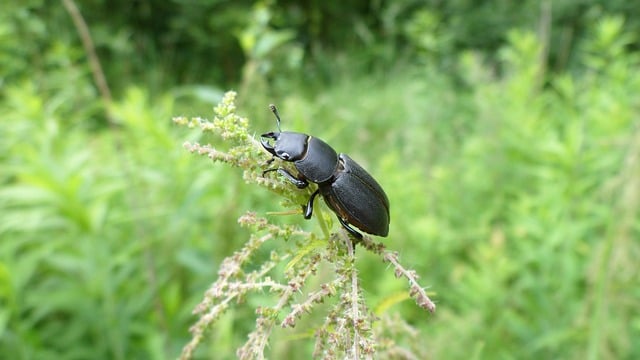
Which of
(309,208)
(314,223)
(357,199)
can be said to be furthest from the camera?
(314,223)

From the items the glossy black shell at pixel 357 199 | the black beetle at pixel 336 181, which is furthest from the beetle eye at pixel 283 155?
the glossy black shell at pixel 357 199

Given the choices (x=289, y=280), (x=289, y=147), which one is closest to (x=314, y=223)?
(x=289, y=147)

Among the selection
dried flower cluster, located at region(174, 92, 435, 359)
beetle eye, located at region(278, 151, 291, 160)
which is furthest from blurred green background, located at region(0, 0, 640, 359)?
dried flower cluster, located at region(174, 92, 435, 359)

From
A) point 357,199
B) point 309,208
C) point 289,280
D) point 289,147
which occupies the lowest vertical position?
point 289,280

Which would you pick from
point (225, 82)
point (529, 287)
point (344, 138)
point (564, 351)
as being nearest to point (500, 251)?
point (529, 287)

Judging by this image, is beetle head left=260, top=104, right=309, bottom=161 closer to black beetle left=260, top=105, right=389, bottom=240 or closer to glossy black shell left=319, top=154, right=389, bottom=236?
black beetle left=260, top=105, right=389, bottom=240

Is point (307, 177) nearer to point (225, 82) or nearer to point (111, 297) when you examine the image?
point (111, 297)

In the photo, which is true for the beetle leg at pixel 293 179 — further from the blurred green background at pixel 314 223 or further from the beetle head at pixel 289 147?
the blurred green background at pixel 314 223

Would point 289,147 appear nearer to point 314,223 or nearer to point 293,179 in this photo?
point 293,179
